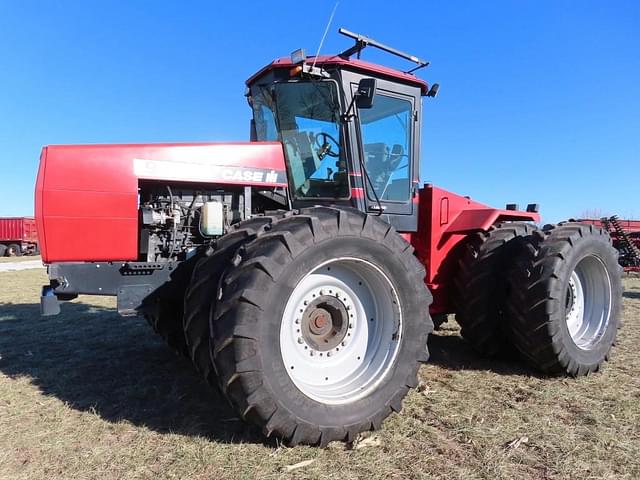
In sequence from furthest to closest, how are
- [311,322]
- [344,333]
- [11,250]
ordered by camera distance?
[11,250], [344,333], [311,322]

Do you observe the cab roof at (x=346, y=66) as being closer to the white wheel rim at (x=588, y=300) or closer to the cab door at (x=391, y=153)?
the cab door at (x=391, y=153)

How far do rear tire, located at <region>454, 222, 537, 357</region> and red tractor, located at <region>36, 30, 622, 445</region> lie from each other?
2 cm

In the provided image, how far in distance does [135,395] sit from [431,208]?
3.29 metres

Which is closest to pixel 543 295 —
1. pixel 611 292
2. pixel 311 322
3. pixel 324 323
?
pixel 611 292

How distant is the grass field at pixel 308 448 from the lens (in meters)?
2.78

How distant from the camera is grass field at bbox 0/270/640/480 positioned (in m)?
2.78

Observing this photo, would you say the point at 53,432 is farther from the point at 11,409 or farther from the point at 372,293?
the point at 372,293

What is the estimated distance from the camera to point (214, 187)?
13.3 feet

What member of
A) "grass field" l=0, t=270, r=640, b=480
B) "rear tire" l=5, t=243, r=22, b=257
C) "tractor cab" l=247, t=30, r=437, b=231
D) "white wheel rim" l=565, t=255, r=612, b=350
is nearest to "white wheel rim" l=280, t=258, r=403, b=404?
"grass field" l=0, t=270, r=640, b=480

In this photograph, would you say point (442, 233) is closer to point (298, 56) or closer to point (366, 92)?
point (366, 92)

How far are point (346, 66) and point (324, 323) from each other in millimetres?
2282

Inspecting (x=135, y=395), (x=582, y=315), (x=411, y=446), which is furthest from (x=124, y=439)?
(x=582, y=315)

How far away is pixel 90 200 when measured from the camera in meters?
3.52

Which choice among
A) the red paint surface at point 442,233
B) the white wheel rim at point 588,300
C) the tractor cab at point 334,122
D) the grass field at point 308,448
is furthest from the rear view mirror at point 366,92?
the white wheel rim at point 588,300
